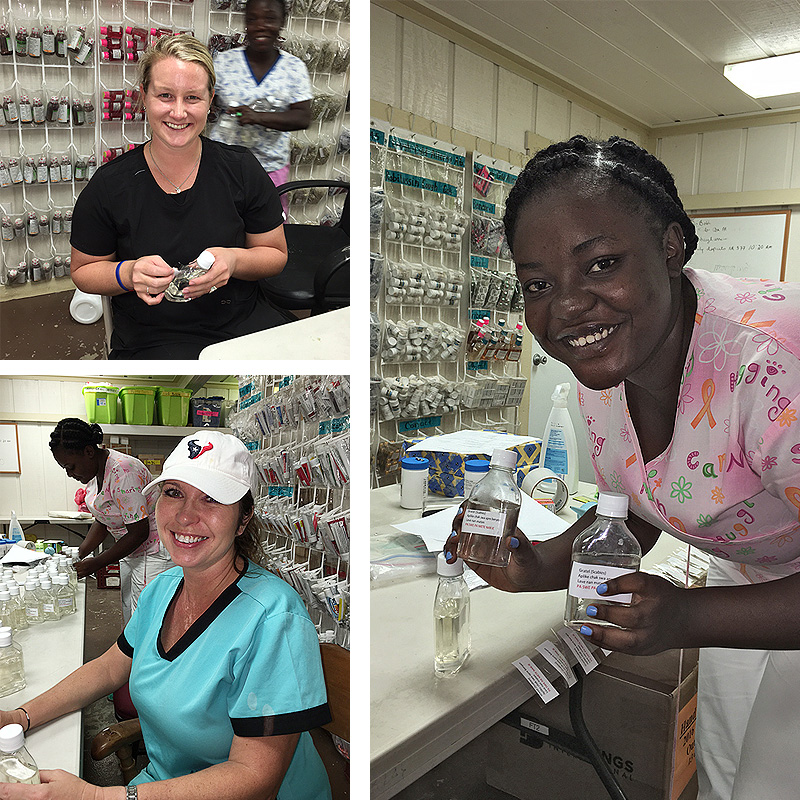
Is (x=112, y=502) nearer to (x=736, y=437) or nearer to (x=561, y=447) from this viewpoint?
(x=561, y=447)

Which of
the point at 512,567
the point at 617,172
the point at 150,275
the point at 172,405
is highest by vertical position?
the point at 617,172

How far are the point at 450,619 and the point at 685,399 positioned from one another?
14.9 inches

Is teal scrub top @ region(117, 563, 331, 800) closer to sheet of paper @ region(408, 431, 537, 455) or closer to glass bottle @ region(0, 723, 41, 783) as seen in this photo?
glass bottle @ region(0, 723, 41, 783)

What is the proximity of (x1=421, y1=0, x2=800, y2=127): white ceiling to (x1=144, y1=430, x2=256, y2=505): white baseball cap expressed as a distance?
523mm

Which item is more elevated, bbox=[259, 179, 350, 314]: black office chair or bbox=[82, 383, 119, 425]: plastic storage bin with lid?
bbox=[259, 179, 350, 314]: black office chair

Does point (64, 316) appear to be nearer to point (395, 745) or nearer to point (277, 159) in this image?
point (277, 159)

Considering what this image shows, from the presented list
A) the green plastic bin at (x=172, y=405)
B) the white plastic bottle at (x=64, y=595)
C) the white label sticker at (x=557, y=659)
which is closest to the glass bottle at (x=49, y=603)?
the white plastic bottle at (x=64, y=595)

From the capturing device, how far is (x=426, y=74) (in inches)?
27.5

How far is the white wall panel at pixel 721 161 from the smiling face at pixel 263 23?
1.46ft

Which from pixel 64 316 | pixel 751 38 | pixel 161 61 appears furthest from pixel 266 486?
pixel 751 38

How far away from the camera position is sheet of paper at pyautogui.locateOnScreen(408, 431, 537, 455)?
29.8 inches

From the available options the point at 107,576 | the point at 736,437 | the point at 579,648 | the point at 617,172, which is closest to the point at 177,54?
the point at 617,172

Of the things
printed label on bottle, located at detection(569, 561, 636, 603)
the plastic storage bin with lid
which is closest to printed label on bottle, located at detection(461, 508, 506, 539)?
printed label on bottle, located at detection(569, 561, 636, 603)

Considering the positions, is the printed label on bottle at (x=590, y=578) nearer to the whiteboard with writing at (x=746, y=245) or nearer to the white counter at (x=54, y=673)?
the whiteboard with writing at (x=746, y=245)
